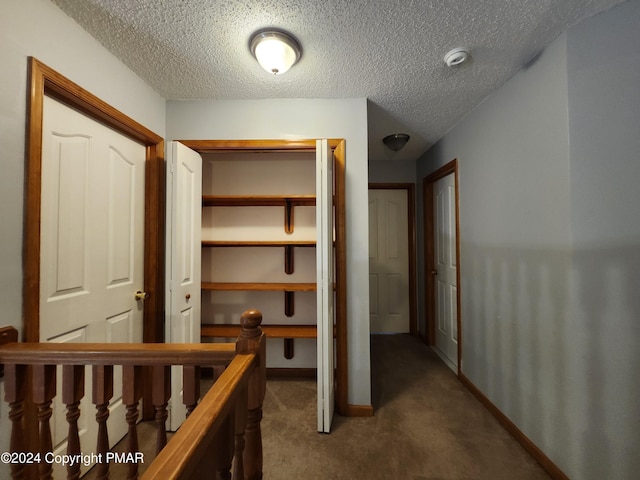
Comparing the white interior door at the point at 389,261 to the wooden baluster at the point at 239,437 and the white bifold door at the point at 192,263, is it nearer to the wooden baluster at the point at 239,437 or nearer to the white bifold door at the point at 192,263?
the white bifold door at the point at 192,263

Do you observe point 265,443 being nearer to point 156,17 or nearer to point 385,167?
point 156,17

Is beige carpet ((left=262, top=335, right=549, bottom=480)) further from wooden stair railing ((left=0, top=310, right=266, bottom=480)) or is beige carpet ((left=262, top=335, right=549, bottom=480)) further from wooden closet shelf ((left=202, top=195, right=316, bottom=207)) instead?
wooden closet shelf ((left=202, top=195, right=316, bottom=207))

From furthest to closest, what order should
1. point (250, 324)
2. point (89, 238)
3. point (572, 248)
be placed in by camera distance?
1. point (89, 238)
2. point (572, 248)
3. point (250, 324)

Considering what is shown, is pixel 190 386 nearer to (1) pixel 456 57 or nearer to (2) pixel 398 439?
(2) pixel 398 439

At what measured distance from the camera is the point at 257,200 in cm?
235

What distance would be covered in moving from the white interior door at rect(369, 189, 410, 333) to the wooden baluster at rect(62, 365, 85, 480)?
3006 millimetres

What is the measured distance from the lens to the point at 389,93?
73.7 inches

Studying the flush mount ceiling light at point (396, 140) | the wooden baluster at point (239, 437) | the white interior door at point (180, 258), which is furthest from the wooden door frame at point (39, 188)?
the flush mount ceiling light at point (396, 140)

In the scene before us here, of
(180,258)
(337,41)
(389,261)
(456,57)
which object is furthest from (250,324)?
(389,261)

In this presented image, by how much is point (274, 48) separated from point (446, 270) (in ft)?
8.26

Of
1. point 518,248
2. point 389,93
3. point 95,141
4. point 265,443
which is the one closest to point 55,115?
point 95,141

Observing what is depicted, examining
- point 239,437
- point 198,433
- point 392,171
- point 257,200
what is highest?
point 392,171

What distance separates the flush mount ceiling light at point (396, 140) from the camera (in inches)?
103

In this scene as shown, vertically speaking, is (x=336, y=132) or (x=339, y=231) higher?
(x=336, y=132)
